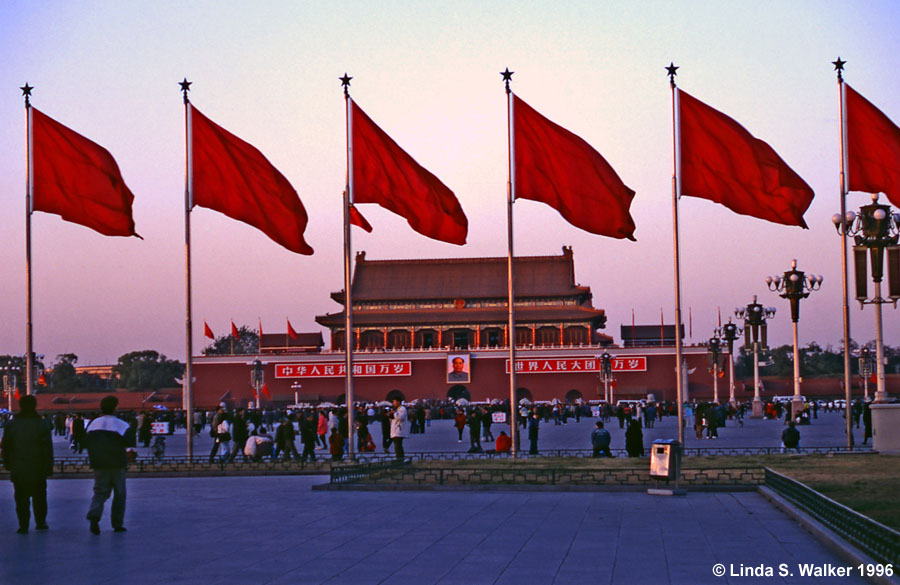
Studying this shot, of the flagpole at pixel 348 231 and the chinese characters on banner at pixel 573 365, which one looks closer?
the flagpole at pixel 348 231

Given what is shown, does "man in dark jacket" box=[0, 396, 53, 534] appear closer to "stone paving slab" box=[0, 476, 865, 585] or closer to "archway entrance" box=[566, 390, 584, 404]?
"stone paving slab" box=[0, 476, 865, 585]

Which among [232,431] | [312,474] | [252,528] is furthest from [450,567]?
[232,431]

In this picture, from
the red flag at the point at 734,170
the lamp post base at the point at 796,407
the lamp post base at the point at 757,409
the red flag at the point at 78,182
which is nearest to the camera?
the red flag at the point at 734,170

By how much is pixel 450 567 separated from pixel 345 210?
11920mm

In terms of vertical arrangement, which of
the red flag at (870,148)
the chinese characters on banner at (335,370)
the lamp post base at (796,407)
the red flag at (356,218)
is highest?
the red flag at (870,148)

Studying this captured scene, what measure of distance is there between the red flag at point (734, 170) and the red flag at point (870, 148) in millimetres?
1746

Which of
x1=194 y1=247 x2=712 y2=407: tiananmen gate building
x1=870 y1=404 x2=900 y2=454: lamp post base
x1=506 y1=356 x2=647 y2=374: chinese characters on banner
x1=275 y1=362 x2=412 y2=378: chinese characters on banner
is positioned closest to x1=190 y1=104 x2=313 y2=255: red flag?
x1=870 y1=404 x2=900 y2=454: lamp post base

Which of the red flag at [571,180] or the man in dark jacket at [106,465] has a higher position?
the red flag at [571,180]

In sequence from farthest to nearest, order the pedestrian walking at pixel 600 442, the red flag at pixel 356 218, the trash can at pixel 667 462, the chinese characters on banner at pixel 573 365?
the chinese characters on banner at pixel 573 365
the pedestrian walking at pixel 600 442
the red flag at pixel 356 218
the trash can at pixel 667 462

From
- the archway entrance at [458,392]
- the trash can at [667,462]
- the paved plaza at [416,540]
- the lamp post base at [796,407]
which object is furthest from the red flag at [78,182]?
the archway entrance at [458,392]

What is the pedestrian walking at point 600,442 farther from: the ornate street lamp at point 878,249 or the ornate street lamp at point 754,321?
the ornate street lamp at point 754,321

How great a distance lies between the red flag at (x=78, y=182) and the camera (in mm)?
16891

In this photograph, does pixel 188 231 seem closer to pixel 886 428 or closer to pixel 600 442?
pixel 600 442

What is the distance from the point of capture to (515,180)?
18156mm
